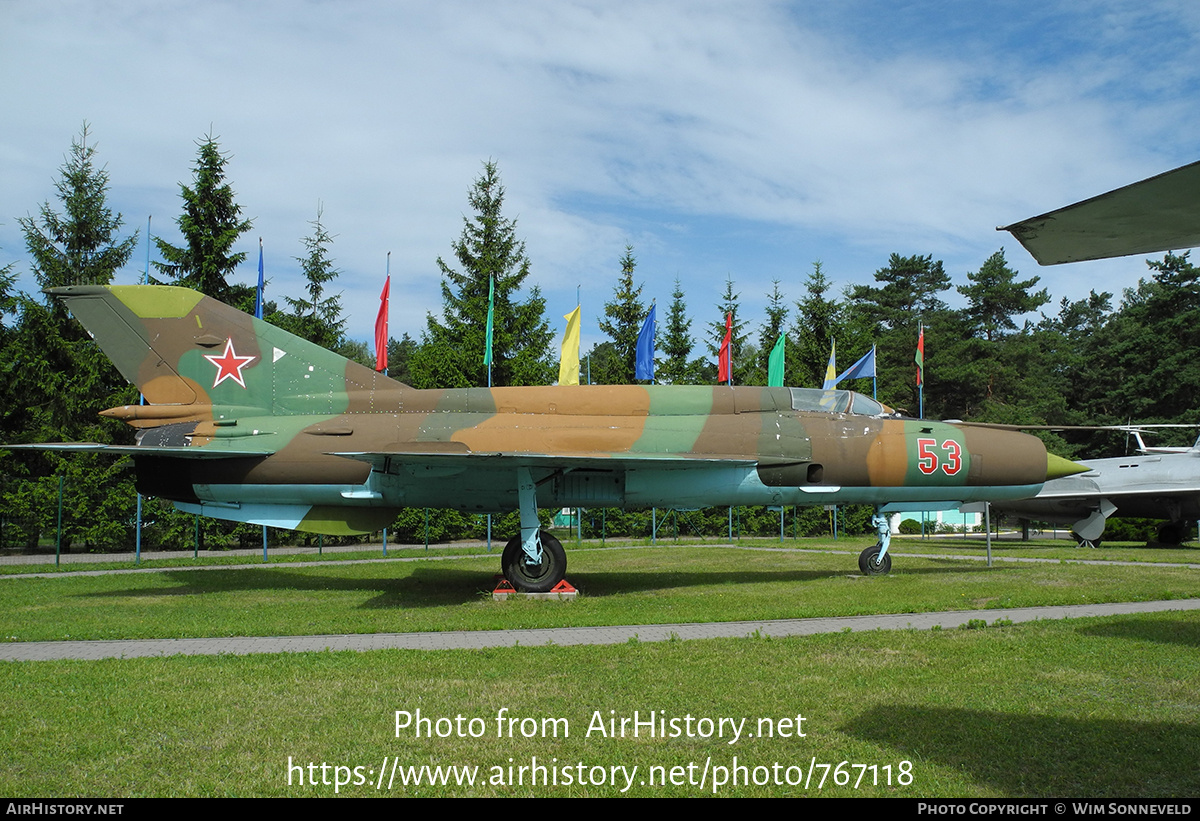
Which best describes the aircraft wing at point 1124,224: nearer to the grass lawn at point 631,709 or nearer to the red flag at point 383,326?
the grass lawn at point 631,709

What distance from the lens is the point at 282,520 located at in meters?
13.6

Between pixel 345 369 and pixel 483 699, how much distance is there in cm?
909

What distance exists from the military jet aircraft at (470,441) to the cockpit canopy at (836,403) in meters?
0.03

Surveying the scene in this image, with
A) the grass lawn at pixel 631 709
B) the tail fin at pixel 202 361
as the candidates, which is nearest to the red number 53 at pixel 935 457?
the grass lawn at pixel 631 709

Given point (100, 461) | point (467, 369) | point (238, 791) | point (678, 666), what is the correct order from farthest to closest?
point (467, 369)
point (100, 461)
point (678, 666)
point (238, 791)

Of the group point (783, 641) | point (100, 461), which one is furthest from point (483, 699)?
point (100, 461)

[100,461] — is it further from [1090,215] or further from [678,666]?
[1090,215]

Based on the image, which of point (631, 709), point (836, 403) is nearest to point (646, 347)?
point (836, 403)

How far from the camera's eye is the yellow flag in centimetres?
2384

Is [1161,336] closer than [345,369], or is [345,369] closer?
[345,369]

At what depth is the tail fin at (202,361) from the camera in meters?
13.8

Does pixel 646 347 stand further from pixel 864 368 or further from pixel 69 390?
pixel 69 390

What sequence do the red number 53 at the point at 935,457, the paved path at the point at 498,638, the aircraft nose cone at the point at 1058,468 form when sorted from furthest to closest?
the aircraft nose cone at the point at 1058,468, the red number 53 at the point at 935,457, the paved path at the point at 498,638

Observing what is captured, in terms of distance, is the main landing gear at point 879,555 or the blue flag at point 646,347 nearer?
the main landing gear at point 879,555
